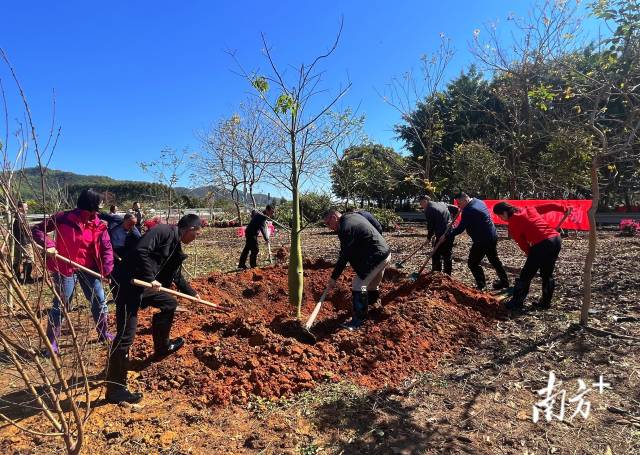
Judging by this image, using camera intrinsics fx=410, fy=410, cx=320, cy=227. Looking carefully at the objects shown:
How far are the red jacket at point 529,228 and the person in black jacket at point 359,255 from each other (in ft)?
5.67

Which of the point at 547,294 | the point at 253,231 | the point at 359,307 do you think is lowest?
the point at 359,307

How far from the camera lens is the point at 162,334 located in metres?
3.83

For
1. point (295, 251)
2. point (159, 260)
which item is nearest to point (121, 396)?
point (159, 260)

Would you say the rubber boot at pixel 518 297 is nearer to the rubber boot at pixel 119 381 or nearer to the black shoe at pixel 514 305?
the black shoe at pixel 514 305

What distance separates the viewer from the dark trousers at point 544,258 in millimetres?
4855

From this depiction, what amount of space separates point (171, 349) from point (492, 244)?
449cm

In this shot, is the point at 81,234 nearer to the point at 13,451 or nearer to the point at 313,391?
the point at 13,451

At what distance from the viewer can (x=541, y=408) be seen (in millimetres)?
3055

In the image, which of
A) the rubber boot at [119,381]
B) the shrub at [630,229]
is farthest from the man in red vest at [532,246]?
the shrub at [630,229]

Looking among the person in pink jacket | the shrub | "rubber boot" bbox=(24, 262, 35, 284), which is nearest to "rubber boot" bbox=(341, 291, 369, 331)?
the person in pink jacket

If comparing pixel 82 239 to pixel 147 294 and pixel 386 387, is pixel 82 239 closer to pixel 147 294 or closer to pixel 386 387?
pixel 147 294

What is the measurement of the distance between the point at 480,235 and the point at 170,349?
4.40m

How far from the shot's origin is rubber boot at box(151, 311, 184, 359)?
3.79m

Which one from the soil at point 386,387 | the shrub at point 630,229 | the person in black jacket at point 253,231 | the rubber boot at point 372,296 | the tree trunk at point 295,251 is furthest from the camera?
the shrub at point 630,229
